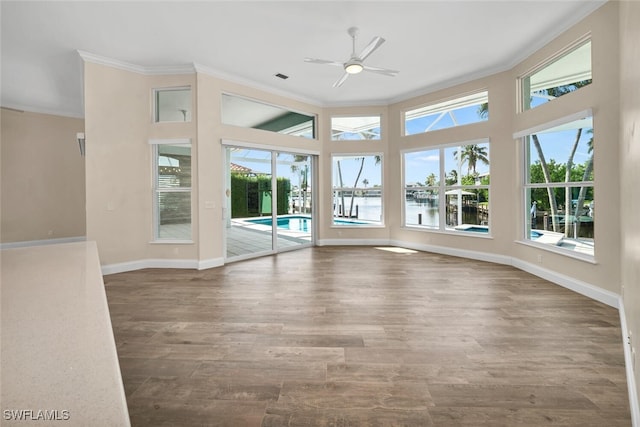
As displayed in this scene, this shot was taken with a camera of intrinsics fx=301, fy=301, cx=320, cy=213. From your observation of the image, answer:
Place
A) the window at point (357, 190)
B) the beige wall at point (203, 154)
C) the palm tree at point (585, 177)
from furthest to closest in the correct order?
1. the window at point (357, 190)
2. the beige wall at point (203, 154)
3. the palm tree at point (585, 177)

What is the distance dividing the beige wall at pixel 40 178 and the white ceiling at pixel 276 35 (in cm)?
131

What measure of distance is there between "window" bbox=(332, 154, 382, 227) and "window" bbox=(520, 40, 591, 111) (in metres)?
3.13

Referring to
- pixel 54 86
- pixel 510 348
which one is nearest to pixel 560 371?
pixel 510 348

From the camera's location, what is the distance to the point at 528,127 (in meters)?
4.68

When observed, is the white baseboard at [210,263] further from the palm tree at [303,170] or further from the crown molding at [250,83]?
the crown molding at [250,83]

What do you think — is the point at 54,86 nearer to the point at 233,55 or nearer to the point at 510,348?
the point at 233,55

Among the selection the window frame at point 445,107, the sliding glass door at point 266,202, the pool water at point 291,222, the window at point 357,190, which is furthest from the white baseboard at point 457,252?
the window frame at point 445,107

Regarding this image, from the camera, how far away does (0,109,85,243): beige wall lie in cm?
653

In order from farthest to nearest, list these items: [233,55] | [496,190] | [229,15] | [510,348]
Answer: [496,190]
[233,55]
[229,15]
[510,348]

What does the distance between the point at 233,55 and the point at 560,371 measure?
5305 millimetres

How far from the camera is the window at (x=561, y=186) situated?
3.76 metres

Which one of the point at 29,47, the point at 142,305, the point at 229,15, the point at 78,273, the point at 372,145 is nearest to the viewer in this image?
the point at 78,273

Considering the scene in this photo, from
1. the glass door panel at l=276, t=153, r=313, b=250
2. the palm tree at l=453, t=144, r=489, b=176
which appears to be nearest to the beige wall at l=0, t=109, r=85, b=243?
the glass door panel at l=276, t=153, r=313, b=250

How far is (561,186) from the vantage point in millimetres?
4180
